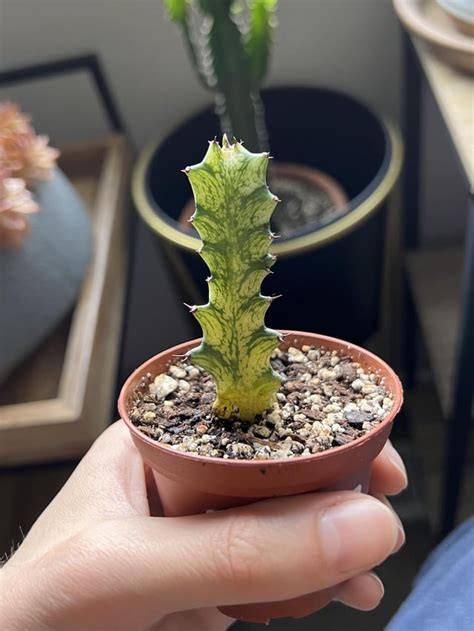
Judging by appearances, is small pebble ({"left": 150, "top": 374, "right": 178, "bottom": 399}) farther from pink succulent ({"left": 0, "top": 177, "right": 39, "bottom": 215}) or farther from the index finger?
pink succulent ({"left": 0, "top": 177, "right": 39, "bottom": 215})

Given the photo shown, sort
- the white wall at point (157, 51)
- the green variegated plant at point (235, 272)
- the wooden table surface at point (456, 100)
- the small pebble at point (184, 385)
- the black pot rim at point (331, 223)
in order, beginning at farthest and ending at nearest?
A: the white wall at point (157, 51)
the black pot rim at point (331, 223)
the wooden table surface at point (456, 100)
the small pebble at point (184, 385)
the green variegated plant at point (235, 272)

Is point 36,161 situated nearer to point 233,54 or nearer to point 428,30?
point 233,54

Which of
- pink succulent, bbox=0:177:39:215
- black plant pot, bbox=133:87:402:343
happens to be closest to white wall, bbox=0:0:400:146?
black plant pot, bbox=133:87:402:343

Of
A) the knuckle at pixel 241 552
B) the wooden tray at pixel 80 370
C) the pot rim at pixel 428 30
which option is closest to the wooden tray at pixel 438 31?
the pot rim at pixel 428 30

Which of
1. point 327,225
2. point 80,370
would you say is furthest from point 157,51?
point 80,370

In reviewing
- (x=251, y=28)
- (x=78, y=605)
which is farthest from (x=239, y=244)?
(x=251, y=28)

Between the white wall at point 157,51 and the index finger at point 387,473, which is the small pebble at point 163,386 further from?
the white wall at point 157,51
